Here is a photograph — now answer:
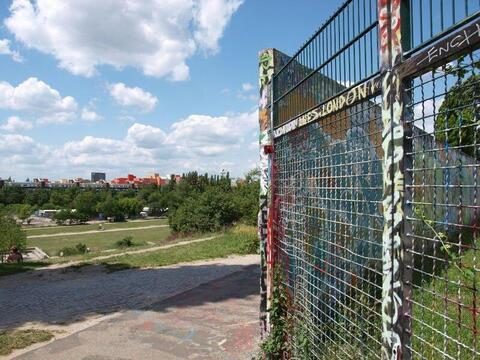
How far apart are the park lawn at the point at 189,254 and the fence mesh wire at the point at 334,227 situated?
918 centimetres

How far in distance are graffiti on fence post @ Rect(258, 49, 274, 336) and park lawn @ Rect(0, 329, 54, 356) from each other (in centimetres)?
343

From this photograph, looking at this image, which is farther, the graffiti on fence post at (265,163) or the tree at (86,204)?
the tree at (86,204)

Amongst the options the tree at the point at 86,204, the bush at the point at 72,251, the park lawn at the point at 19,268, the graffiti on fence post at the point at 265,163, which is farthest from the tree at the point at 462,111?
the tree at the point at 86,204

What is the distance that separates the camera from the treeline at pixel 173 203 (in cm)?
2417

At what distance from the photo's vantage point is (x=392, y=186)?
2254 millimetres

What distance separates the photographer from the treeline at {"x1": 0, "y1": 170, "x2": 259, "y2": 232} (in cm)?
2417

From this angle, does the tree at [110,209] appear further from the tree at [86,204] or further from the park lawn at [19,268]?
the park lawn at [19,268]

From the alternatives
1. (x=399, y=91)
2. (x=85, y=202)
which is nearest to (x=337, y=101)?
(x=399, y=91)

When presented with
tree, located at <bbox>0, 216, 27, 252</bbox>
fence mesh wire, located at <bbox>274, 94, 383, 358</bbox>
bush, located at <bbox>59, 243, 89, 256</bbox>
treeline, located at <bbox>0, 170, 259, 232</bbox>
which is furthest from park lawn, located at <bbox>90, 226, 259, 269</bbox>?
tree, located at <bbox>0, 216, 27, 252</bbox>

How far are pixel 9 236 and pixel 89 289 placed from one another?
2838cm

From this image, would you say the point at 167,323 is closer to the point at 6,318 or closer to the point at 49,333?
the point at 49,333

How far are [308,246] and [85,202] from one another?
107m

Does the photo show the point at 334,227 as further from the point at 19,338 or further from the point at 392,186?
the point at 19,338

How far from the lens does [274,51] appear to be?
17.0 ft
